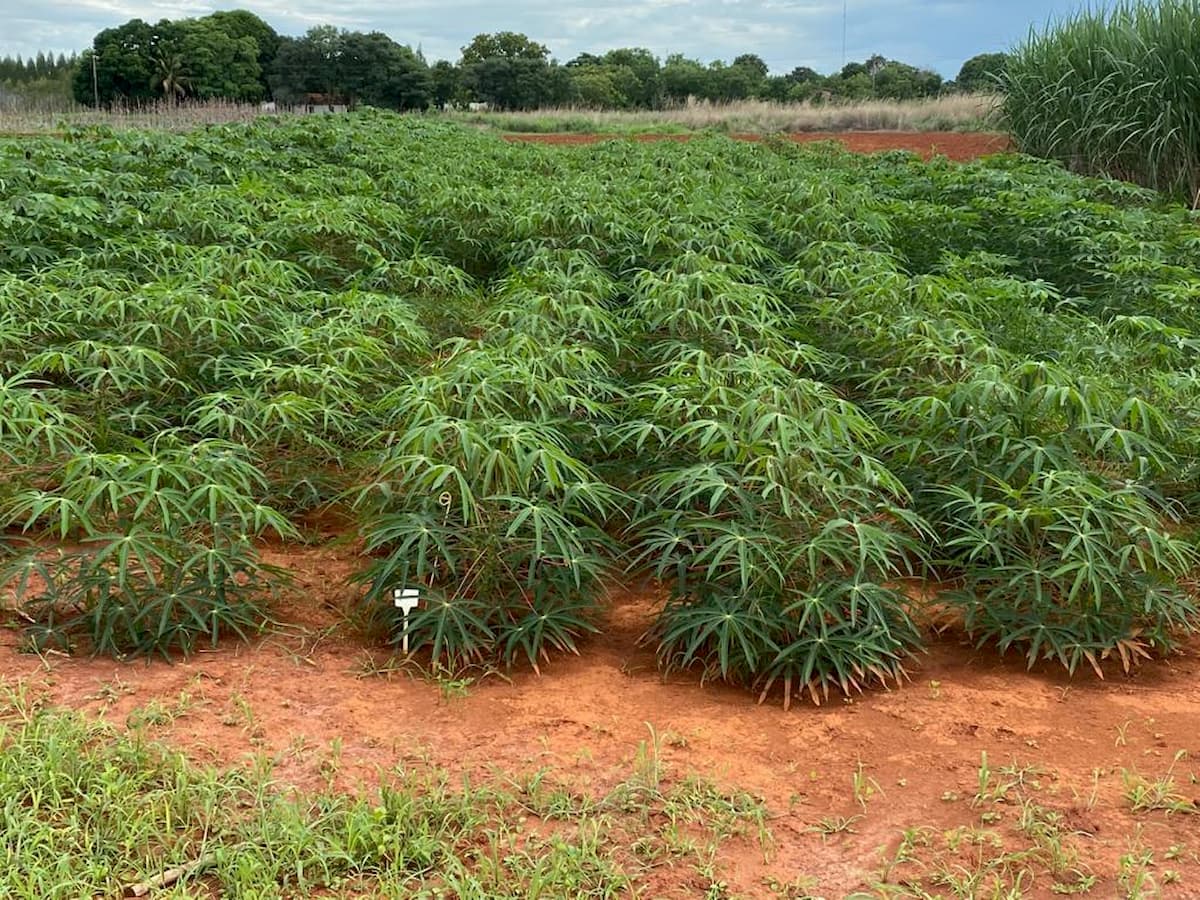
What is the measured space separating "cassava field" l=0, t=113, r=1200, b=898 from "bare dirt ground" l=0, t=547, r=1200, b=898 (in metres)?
0.01

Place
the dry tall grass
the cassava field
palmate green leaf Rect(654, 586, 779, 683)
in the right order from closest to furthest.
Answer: the cassava field < palmate green leaf Rect(654, 586, 779, 683) < the dry tall grass

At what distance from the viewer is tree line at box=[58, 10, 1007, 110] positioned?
127 ft

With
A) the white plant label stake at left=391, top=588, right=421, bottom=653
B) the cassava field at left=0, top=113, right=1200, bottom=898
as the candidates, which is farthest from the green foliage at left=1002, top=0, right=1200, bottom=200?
the white plant label stake at left=391, top=588, right=421, bottom=653

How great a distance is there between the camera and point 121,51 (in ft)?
135

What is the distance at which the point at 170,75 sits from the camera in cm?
4069

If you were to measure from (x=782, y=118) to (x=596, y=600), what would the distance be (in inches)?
925

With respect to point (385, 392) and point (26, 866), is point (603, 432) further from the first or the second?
point (26, 866)

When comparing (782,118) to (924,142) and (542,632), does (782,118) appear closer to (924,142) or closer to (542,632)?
(924,142)

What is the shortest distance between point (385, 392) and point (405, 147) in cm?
768

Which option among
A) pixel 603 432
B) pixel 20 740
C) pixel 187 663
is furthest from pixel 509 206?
pixel 20 740

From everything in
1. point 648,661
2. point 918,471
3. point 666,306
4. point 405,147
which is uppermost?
point 405,147

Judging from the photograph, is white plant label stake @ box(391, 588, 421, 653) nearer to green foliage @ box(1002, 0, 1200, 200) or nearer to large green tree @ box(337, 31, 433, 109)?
green foliage @ box(1002, 0, 1200, 200)

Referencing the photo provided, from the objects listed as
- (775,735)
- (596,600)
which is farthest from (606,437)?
→ (775,735)

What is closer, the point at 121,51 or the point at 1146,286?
the point at 1146,286
